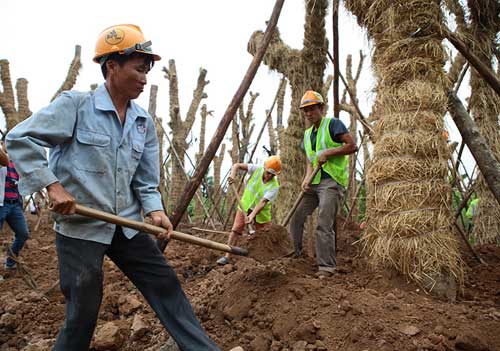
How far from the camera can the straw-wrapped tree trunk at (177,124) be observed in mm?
9438

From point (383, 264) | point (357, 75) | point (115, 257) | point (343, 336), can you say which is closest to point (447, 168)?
point (383, 264)

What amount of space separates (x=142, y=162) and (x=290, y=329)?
4.54 ft

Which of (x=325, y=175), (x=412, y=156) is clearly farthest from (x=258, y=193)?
(x=412, y=156)

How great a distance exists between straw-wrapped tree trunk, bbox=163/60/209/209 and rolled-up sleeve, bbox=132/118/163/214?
268 inches

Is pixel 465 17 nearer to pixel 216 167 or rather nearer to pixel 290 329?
pixel 290 329

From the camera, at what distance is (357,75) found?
10406mm

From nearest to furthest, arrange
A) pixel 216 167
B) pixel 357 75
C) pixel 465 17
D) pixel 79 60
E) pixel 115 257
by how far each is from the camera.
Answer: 1. pixel 115 257
2. pixel 465 17
3. pixel 79 60
4. pixel 357 75
5. pixel 216 167

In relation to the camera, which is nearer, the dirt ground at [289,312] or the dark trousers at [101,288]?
the dark trousers at [101,288]

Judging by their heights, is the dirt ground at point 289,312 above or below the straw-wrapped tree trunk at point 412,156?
below

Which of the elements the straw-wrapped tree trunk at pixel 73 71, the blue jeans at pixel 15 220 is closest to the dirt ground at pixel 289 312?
the blue jeans at pixel 15 220

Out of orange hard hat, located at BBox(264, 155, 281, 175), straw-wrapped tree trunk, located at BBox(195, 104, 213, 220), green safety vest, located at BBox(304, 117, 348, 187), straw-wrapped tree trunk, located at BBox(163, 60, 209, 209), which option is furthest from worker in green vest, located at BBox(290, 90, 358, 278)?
straw-wrapped tree trunk, located at BBox(195, 104, 213, 220)

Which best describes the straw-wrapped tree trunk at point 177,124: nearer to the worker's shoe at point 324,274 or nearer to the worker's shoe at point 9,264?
the worker's shoe at point 9,264

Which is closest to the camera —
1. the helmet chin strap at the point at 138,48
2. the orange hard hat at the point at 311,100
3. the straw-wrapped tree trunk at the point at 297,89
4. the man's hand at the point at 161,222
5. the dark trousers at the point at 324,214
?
the helmet chin strap at the point at 138,48

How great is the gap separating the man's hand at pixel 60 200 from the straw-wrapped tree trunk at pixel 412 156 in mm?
2310
